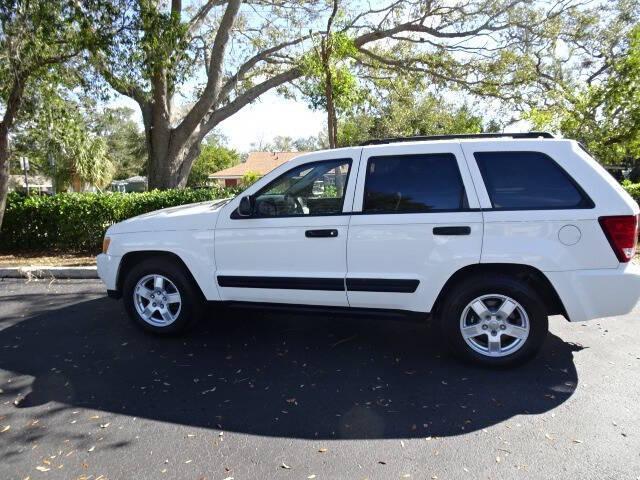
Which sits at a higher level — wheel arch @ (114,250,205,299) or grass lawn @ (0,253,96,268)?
wheel arch @ (114,250,205,299)

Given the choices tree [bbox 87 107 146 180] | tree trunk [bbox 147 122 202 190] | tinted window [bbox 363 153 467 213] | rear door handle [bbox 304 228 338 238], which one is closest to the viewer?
tinted window [bbox 363 153 467 213]

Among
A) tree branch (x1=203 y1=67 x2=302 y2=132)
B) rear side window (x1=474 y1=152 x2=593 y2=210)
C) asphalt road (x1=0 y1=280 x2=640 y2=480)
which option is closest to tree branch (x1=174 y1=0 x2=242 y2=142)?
tree branch (x1=203 y1=67 x2=302 y2=132)

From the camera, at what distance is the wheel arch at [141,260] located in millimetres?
4789

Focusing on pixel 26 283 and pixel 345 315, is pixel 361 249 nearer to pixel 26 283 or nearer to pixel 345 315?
pixel 345 315

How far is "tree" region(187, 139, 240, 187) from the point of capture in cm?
5516

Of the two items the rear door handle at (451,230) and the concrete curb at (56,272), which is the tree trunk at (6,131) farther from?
the rear door handle at (451,230)

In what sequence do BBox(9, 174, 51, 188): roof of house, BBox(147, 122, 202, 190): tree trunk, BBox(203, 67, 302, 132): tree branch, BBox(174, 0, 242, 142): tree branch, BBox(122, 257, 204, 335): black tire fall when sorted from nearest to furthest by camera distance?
BBox(122, 257, 204, 335): black tire → BBox(174, 0, 242, 142): tree branch → BBox(147, 122, 202, 190): tree trunk → BBox(203, 67, 302, 132): tree branch → BBox(9, 174, 51, 188): roof of house

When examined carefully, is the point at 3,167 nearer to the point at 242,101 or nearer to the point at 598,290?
the point at 242,101

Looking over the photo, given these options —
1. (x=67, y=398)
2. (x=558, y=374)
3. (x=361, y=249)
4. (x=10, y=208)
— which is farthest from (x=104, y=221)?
(x=558, y=374)

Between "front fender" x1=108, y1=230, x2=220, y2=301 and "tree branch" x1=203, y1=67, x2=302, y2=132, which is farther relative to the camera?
"tree branch" x1=203, y1=67, x2=302, y2=132

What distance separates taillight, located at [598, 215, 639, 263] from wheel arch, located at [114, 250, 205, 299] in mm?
3594

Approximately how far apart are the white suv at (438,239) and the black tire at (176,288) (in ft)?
0.07

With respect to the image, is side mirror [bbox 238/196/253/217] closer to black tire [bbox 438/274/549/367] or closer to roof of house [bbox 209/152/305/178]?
black tire [bbox 438/274/549/367]

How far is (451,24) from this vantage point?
48.3ft
